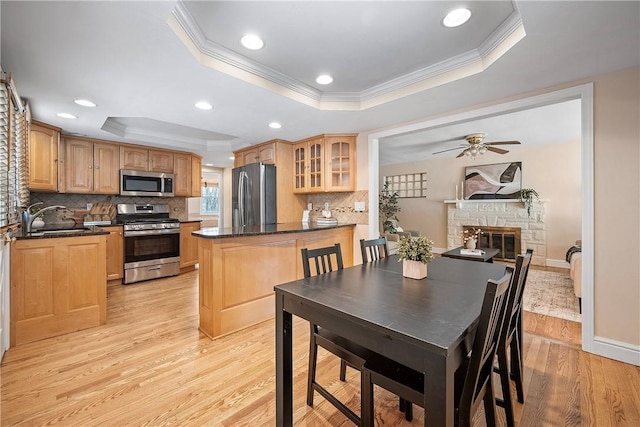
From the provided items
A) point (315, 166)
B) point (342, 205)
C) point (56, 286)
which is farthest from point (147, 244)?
point (342, 205)

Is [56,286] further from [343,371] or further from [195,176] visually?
[195,176]

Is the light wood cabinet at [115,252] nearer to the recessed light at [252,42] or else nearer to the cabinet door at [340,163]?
the cabinet door at [340,163]

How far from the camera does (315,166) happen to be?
410 cm

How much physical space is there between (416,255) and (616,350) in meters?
1.96

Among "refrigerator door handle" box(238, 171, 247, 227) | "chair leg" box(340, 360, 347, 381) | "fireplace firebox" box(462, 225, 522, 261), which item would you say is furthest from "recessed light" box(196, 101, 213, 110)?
"fireplace firebox" box(462, 225, 522, 261)

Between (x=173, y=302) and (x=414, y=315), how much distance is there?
3.21m

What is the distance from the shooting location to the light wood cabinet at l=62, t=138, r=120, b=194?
13.0 ft

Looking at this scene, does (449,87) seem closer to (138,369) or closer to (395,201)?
(138,369)

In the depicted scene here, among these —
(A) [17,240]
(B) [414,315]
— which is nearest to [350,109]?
(B) [414,315]

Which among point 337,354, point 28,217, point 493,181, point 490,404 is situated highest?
point 493,181

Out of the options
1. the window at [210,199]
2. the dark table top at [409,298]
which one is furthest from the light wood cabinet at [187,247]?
the dark table top at [409,298]

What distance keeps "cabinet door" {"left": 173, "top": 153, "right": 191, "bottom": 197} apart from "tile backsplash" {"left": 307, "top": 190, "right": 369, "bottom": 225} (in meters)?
2.32

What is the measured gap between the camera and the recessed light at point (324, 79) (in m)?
2.46

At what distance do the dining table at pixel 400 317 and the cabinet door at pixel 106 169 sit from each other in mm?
4248
